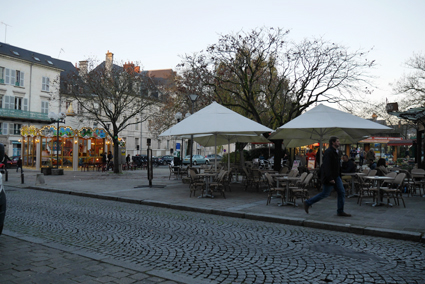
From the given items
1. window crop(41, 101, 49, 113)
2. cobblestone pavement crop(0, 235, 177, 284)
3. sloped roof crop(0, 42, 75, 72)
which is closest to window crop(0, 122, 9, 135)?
window crop(41, 101, 49, 113)

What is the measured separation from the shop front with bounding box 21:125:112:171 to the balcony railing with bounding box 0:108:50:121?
44.7 feet

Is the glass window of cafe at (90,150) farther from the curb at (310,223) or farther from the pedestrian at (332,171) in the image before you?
the pedestrian at (332,171)

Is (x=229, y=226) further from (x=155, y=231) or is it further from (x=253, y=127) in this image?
(x=253, y=127)

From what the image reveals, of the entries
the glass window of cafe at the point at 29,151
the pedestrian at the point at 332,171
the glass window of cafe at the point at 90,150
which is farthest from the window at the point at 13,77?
the pedestrian at the point at 332,171

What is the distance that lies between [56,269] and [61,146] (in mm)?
29013

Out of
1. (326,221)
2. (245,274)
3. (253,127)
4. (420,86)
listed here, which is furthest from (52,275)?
(420,86)

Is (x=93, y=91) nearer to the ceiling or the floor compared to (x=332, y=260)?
nearer to the ceiling

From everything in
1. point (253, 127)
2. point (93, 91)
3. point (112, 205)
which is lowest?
point (112, 205)

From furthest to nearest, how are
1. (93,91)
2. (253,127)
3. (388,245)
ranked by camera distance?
(93,91) < (253,127) < (388,245)

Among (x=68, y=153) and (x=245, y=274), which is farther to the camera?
(x=68, y=153)

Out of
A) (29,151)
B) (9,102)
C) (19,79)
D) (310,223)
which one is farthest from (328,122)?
(19,79)

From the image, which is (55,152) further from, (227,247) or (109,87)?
(227,247)

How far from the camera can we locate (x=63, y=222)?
25.8 ft

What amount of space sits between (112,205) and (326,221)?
639cm
